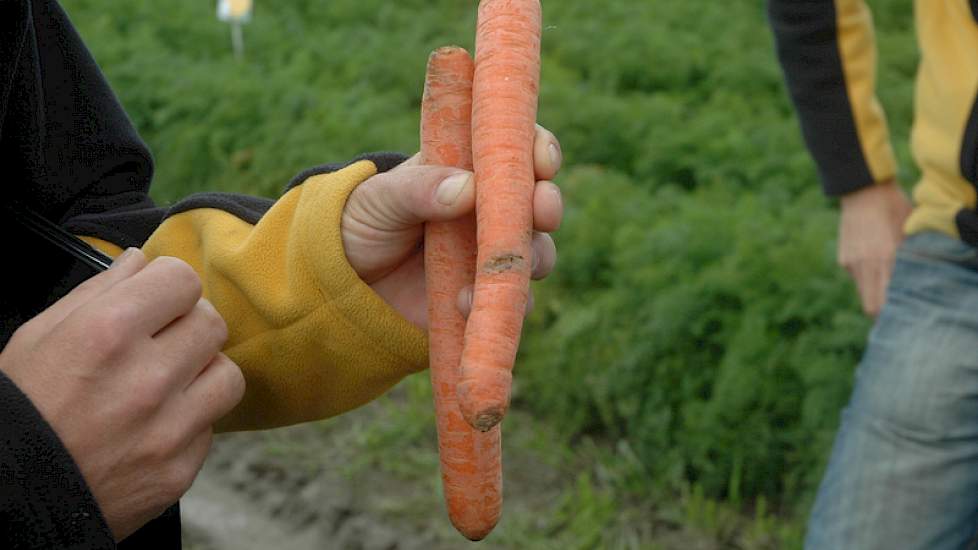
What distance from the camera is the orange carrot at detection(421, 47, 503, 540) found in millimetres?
1580

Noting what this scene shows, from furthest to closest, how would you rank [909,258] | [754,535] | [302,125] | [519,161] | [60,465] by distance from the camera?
[302,125] → [754,535] → [909,258] → [519,161] → [60,465]

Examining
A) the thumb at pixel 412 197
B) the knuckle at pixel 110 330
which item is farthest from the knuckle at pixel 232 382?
the thumb at pixel 412 197

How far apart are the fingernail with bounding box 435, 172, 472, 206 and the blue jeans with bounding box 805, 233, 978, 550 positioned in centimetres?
139

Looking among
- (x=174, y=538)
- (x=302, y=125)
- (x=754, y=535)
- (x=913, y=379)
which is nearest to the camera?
(x=174, y=538)

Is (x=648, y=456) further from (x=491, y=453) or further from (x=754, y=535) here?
(x=491, y=453)

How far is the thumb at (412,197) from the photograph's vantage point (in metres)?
1.51

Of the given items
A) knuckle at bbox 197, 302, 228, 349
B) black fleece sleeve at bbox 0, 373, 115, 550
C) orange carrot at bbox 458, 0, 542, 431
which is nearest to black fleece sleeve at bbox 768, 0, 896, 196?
orange carrot at bbox 458, 0, 542, 431

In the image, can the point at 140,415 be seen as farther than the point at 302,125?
No

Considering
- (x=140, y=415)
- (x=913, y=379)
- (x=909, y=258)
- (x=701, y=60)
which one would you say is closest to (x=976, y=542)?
(x=913, y=379)

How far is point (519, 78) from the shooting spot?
5.17ft

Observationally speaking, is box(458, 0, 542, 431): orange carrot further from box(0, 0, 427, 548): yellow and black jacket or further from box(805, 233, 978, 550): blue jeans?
box(805, 233, 978, 550): blue jeans

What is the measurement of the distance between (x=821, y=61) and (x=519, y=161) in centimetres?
174

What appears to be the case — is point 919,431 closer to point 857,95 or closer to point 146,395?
point 857,95

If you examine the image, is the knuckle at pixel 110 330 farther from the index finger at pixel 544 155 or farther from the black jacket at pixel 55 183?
the index finger at pixel 544 155
